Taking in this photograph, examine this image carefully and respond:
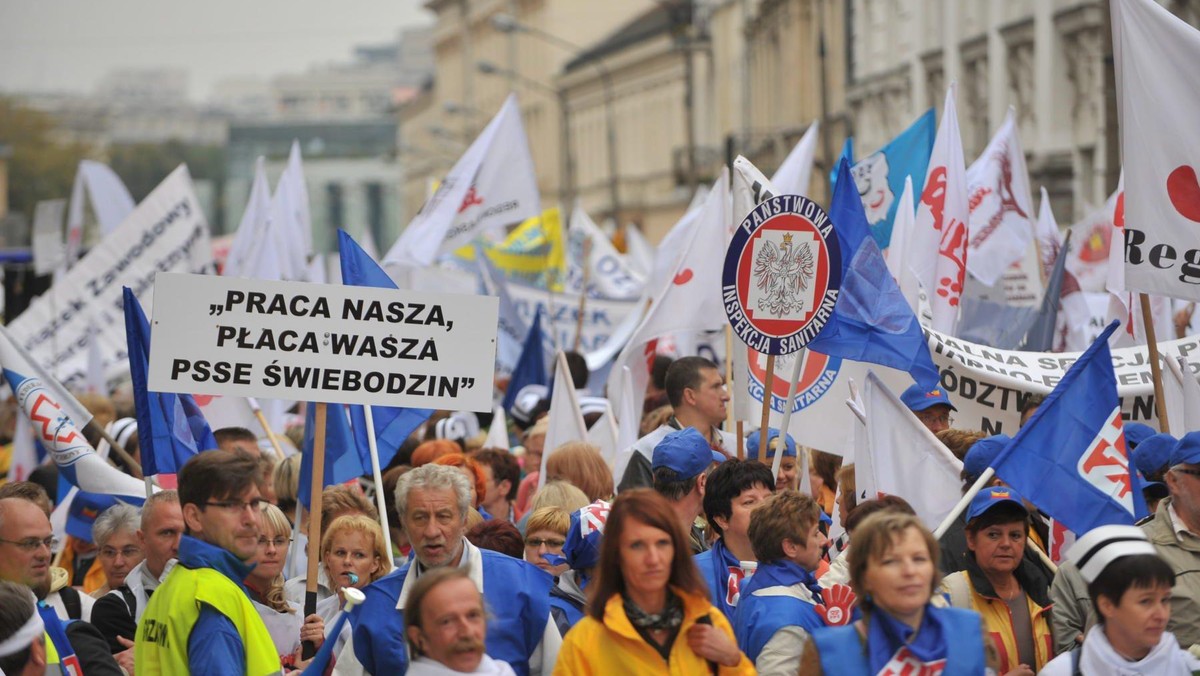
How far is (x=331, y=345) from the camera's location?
6.63 m

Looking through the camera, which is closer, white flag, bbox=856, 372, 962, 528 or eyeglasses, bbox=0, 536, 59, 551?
eyeglasses, bbox=0, 536, 59, 551

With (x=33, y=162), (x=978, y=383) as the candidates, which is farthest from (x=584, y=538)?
(x=33, y=162)

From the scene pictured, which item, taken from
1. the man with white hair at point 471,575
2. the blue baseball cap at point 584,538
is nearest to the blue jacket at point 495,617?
the man with white hair at point 471,575

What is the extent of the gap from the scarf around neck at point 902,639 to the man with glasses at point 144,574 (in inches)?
100

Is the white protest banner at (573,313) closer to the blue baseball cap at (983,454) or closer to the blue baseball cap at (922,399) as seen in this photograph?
the blue baseball cap at (922,399)

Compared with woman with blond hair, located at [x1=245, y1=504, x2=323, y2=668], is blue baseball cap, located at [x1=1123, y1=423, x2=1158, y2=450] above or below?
above

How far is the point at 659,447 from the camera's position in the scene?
268 inches

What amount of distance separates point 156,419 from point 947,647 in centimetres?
400

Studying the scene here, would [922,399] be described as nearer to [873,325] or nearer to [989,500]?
[873,325]

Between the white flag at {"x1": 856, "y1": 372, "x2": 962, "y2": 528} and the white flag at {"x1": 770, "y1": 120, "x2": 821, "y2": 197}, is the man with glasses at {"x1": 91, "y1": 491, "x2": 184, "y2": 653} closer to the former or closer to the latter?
the white flag at {"x1": 856, "y1": 372, "x2": 962, "y2": 528}

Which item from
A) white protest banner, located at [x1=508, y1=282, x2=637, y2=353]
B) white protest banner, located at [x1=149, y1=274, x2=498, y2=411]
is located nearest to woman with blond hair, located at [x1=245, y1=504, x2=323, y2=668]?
white protest banner, located at [x1=149, y1=274, x2=498, y2=411]

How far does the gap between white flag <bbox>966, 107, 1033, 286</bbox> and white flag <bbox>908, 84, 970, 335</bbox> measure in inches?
78.7

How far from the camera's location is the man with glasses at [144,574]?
21.7ft

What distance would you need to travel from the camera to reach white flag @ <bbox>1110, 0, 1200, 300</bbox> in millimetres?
7992
